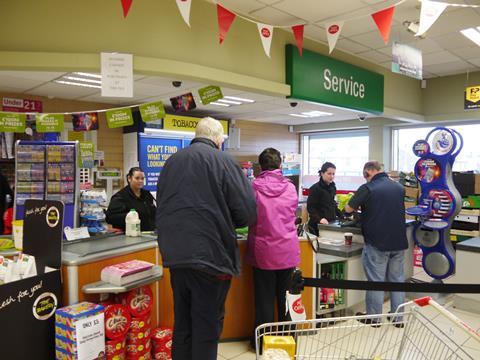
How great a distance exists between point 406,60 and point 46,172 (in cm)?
416

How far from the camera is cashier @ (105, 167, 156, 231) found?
3.97m

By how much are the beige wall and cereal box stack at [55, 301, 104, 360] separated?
699cm

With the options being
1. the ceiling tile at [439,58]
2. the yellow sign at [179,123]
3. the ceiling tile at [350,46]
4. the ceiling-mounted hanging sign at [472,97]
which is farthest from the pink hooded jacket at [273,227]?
the ceiling-mounted hanging sign at [472,97]

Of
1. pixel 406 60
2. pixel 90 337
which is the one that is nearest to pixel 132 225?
pixel 90 337

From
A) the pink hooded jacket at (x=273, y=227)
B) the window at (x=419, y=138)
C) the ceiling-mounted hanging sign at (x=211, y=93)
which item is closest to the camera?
the pink hooded jacket at (x=273, y=227)

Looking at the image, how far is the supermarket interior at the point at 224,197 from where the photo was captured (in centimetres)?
222

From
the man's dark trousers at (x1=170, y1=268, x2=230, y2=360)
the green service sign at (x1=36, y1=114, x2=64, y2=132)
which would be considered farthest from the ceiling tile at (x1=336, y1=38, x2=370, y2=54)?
the man's dark trousers at (x1=170, y1=268, x2=230, y2=360)

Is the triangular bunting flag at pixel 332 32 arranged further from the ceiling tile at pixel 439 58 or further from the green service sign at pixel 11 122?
the green service sign at pixel 11 122

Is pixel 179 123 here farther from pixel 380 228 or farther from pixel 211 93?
pixel 380 228

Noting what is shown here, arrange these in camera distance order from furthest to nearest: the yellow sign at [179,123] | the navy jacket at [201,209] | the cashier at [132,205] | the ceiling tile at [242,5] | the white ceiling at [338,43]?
the yellow sign at [179,123]
the white ceiling at [338,43]
the ceiling tile at [242,5]
the cashier at [132,205]
the navy jacket at [201,209]

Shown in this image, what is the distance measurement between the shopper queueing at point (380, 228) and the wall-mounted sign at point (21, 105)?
5227 millimetres

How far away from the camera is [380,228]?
383 cm

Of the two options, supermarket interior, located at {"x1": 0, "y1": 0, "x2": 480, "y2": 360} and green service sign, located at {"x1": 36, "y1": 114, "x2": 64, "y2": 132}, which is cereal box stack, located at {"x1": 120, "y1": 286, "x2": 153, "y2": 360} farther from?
green service sign, located at {"x1": 36, "y1": 114, "x2": 64, "y2": 132}

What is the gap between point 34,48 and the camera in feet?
11.8
